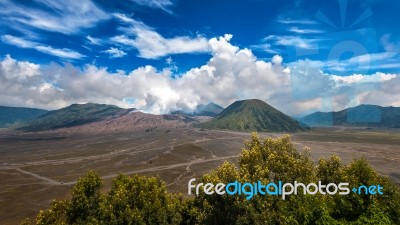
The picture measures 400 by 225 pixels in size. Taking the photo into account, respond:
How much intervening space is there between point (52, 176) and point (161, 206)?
108471 mm

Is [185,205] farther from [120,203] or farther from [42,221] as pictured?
[42,221]

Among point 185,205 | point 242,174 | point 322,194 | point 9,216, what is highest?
point 242,174

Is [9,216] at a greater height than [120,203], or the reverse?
[120,203]

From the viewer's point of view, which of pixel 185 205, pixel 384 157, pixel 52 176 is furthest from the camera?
pixel 384 157

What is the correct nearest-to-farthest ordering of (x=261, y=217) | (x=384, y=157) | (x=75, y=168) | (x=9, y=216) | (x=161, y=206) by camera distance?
(x=261, y=217), (x=161, y=206), (x=9, y=216), (x=75, y=168), (x=384, y=157)

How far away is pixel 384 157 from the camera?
17462 cm

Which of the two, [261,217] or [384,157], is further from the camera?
[384,157]

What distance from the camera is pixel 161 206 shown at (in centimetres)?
4912

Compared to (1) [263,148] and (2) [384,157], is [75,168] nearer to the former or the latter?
(1) [263,148]

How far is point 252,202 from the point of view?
42.2m

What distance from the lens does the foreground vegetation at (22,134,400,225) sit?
128ft

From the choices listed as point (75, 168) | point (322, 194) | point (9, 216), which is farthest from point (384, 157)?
point (9, 216)

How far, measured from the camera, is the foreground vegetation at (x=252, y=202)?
39.0m

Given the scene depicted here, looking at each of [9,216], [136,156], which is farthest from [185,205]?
[136,156]
